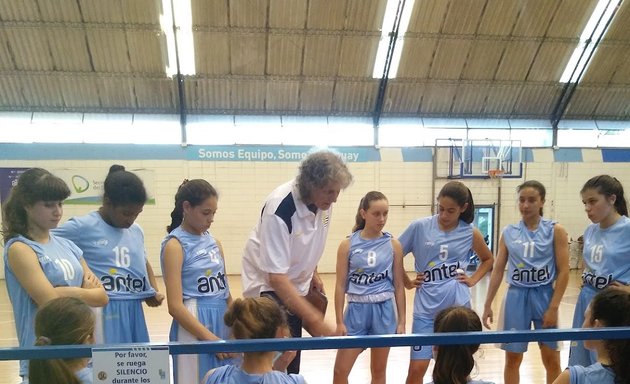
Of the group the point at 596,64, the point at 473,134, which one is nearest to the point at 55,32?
the point at 473,134

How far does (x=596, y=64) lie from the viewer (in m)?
10.9

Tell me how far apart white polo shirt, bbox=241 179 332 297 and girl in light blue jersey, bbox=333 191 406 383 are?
0.66 meters

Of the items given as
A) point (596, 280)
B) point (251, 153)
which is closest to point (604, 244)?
point (596, 280)

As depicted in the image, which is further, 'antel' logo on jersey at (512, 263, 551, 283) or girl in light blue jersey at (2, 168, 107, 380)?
'antel' logo on jersey at (512, 263, 551, 283)

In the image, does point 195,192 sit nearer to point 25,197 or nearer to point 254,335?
point 25,197

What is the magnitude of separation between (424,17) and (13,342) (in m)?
9.38

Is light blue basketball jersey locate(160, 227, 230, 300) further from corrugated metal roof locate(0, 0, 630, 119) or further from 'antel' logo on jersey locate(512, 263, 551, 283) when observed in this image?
corrugated metal roof locate(0, 0, 630, 119)

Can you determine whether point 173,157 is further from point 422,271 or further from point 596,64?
point 596,64

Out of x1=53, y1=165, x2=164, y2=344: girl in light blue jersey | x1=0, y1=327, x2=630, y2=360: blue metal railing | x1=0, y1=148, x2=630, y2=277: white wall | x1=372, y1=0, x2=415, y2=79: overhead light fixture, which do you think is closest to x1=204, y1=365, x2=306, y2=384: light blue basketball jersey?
x1=0, y1=327, x2=630, y2=360: blue metal railing

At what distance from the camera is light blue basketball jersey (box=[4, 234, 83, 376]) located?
198cm

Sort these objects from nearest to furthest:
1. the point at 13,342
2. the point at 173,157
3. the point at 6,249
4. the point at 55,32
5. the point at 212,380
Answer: the point at 212,380 → the point at 6,249 → the point at 13,342 → the point at 55,32 → the point at 173,157

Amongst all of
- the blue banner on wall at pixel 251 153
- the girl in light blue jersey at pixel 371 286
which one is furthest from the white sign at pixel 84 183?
the girl in light blue jersey at pixel 371 286

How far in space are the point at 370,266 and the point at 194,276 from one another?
1.28 meters

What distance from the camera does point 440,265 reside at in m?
3.16
